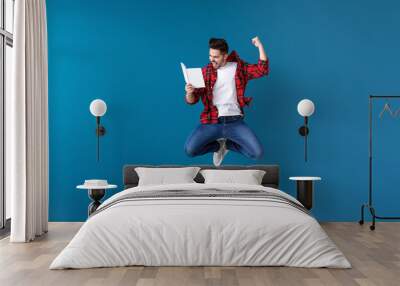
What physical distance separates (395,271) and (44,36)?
442 centimetres

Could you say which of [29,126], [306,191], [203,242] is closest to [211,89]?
[306,191]

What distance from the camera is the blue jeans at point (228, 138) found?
596cm

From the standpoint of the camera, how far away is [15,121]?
572 cm

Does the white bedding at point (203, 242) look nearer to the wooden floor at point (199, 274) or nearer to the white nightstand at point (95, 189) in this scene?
the wooden floor at point (199, 274)

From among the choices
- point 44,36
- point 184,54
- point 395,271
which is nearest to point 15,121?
point 44,36

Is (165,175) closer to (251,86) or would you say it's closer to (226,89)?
(226,89)

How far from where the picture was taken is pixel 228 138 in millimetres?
6004

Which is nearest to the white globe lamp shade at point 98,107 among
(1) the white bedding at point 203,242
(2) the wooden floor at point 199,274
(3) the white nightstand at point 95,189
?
(3) the white nightstand at point 95,189

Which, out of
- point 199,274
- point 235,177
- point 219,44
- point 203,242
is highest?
point 219,44

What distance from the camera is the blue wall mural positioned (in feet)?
23.2

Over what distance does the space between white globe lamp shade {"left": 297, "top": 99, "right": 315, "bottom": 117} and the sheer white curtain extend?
2.92 m

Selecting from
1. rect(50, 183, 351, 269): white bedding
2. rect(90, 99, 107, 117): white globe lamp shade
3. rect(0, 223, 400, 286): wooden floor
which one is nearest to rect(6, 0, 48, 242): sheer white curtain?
rect(90, 99, 107, 117): white globe lamp shade

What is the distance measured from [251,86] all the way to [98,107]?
74.3 inches

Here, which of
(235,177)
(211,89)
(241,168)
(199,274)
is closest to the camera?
(199,274)
